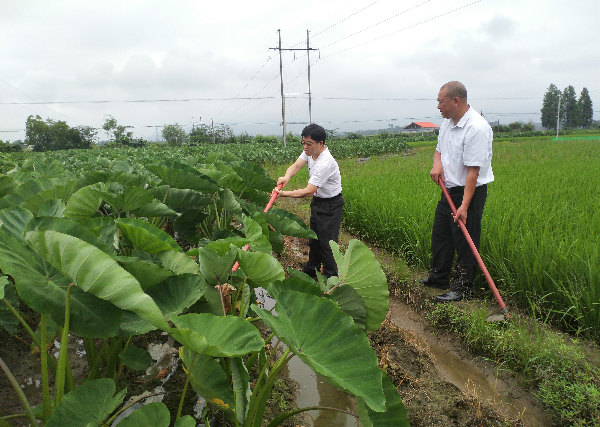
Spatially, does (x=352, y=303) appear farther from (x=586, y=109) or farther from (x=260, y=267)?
(x=586, y=109)

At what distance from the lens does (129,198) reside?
146 centimetres

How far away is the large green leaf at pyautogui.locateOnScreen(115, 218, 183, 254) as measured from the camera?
1046 mm

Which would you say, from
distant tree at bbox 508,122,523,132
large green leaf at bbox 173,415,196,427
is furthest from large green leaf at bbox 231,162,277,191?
distant tree at bbox 508,122,523,132

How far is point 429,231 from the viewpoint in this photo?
3.71 metres

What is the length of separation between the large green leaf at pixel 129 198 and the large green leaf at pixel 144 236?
318 millimetres

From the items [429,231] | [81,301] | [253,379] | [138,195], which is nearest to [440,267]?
[429,231]

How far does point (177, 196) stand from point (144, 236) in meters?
0.85

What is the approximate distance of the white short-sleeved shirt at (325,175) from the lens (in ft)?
9.82

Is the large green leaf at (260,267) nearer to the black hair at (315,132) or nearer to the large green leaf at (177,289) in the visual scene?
the large green leaf at (177,289)

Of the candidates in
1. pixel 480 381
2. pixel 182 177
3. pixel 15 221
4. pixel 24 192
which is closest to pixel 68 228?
pixel 15 221

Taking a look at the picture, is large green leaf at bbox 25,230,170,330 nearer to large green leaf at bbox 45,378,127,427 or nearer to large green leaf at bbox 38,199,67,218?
large green leaf at bbox 45,378,127,427

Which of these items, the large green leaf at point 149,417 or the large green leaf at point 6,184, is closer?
the large green leaf at point 149,417

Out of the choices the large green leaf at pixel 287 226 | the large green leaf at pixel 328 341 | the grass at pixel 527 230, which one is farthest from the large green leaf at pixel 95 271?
the grass at pixel 527 230

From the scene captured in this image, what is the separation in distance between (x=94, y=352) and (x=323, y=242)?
219 centimetres
